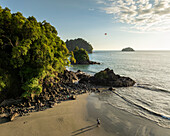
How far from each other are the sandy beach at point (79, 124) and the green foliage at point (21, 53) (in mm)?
5002

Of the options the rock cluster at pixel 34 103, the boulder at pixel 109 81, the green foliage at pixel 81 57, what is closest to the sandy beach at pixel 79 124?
the rock cluster at pixel 34 103

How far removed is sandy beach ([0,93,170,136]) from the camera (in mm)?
12227

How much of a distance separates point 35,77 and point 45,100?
479 cm

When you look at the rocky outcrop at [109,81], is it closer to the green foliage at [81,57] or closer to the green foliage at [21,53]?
the green foliage at [21,53]

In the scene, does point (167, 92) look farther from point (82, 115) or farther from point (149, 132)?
point (82, 115)

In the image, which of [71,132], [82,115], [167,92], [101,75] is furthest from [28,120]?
[167,92]

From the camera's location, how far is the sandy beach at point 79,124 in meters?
12.2

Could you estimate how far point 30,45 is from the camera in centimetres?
1777

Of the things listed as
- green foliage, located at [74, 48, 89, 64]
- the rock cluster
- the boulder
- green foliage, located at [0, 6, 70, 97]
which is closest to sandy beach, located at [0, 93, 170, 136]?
the rock cluster

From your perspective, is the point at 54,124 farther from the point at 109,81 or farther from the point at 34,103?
the point at 109,81

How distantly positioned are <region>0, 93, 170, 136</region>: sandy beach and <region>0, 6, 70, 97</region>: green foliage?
16.4 feet

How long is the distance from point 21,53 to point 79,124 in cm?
1385

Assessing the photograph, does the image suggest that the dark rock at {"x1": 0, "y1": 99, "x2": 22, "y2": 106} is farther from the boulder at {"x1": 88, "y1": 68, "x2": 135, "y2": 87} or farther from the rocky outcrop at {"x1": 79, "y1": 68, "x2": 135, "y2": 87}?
the boulder at {"x1": 88, "y1": 68, "x2": 135, "y2": 87}

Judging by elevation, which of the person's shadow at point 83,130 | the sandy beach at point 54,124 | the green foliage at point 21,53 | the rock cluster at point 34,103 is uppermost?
the green foliage at point 21,53
